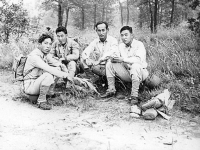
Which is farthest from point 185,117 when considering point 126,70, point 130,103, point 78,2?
point 78,2

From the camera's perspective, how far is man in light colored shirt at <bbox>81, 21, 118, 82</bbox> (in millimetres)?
4961

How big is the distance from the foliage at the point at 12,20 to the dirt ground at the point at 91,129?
6.67 meters

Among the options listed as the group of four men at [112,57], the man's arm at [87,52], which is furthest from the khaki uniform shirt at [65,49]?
the man's arm at [87,52]

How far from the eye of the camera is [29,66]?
4285 mm

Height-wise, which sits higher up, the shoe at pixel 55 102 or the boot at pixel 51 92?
the boot at pixel 51 92

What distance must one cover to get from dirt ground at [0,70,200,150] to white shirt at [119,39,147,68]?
900mm

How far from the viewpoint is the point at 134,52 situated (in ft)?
15.5

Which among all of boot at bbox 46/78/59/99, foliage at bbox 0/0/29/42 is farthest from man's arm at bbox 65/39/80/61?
foliage at bbox 0/0/29/42

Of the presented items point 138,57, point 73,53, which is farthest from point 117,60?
point 73,53

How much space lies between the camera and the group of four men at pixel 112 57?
14.5 ft

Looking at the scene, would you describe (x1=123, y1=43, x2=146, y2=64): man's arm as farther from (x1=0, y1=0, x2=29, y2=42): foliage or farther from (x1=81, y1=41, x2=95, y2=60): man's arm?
(x1=0, y1=0, x2=29, y2=42): foliage

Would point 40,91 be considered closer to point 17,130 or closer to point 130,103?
point 17,130

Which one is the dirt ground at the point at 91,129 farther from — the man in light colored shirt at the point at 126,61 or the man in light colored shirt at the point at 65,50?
the man in light colored shirt at the point at 65,50

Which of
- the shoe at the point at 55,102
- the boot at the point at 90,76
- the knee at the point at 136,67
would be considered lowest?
the shoe at the point at 55,102
